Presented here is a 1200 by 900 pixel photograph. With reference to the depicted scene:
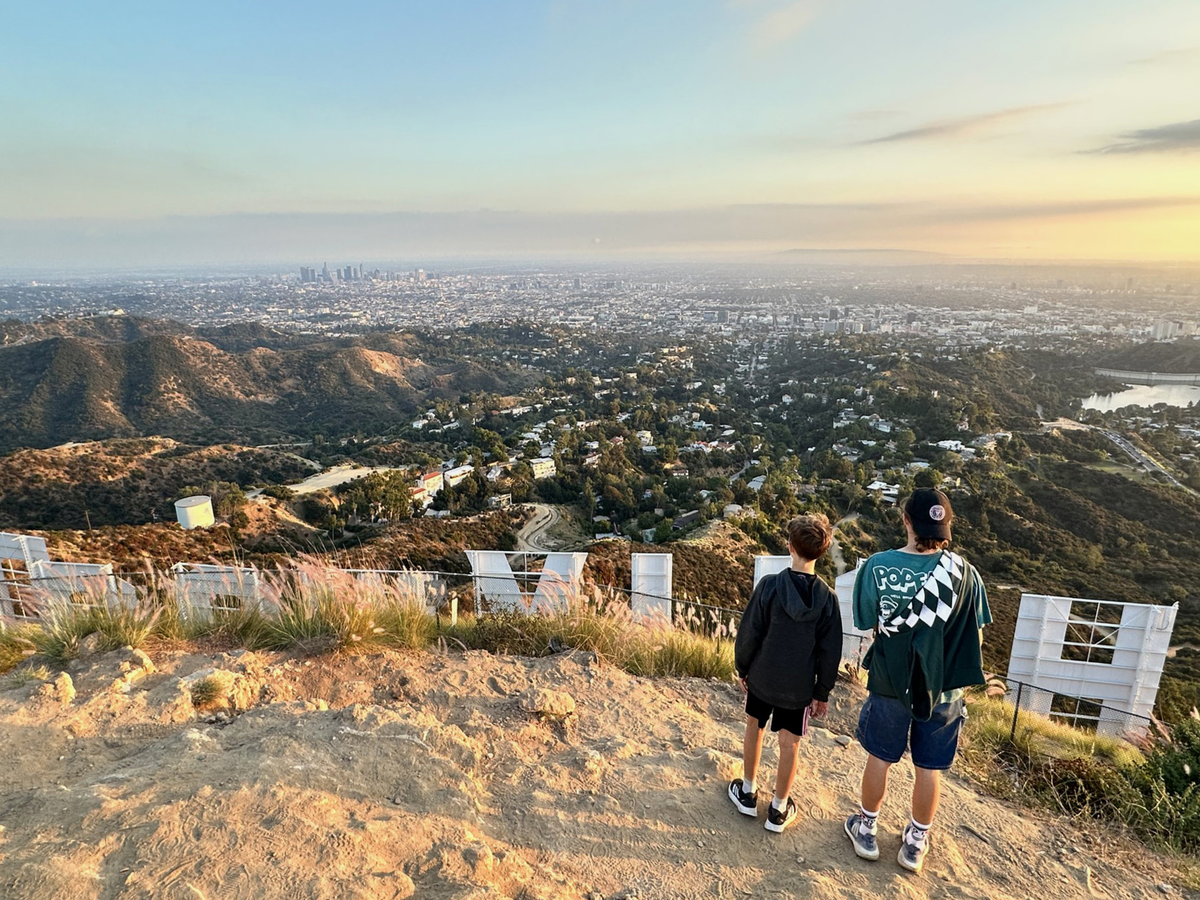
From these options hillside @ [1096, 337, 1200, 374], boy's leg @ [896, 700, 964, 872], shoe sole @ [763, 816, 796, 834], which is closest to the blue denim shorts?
boy's leg @ [896, 700, 964, 872]

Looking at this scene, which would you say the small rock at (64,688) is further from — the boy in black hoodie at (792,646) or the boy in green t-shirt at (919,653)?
the boy in green t-shirt at (919,653)

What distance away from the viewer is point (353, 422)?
54312 millimetres

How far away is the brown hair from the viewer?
2.34 metres

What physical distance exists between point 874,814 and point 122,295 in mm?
217255

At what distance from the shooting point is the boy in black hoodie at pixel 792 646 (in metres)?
2.34

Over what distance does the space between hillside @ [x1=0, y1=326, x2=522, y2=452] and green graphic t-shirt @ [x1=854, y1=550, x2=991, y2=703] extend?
170 feet

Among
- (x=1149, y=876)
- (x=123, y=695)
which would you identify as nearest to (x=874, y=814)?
(x=1149, y=876)

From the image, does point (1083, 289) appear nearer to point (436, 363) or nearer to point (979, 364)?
point (979, 364)

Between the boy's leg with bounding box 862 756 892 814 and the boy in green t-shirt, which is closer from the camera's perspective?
the boy in green t-shirt

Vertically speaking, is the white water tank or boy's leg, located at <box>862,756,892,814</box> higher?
boy's leg, located at <box>862,756,892,814</box>

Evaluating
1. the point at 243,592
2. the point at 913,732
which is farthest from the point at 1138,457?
the point at 243,592

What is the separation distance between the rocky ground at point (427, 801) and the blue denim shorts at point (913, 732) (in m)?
0.41

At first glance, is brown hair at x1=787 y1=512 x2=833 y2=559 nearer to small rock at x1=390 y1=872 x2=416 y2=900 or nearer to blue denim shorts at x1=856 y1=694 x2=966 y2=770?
blue denim shorts at x1=856 y1=694 x2=966 y2=770

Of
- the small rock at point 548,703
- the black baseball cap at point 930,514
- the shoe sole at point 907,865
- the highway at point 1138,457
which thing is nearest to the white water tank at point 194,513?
the small rock at point 548,703
